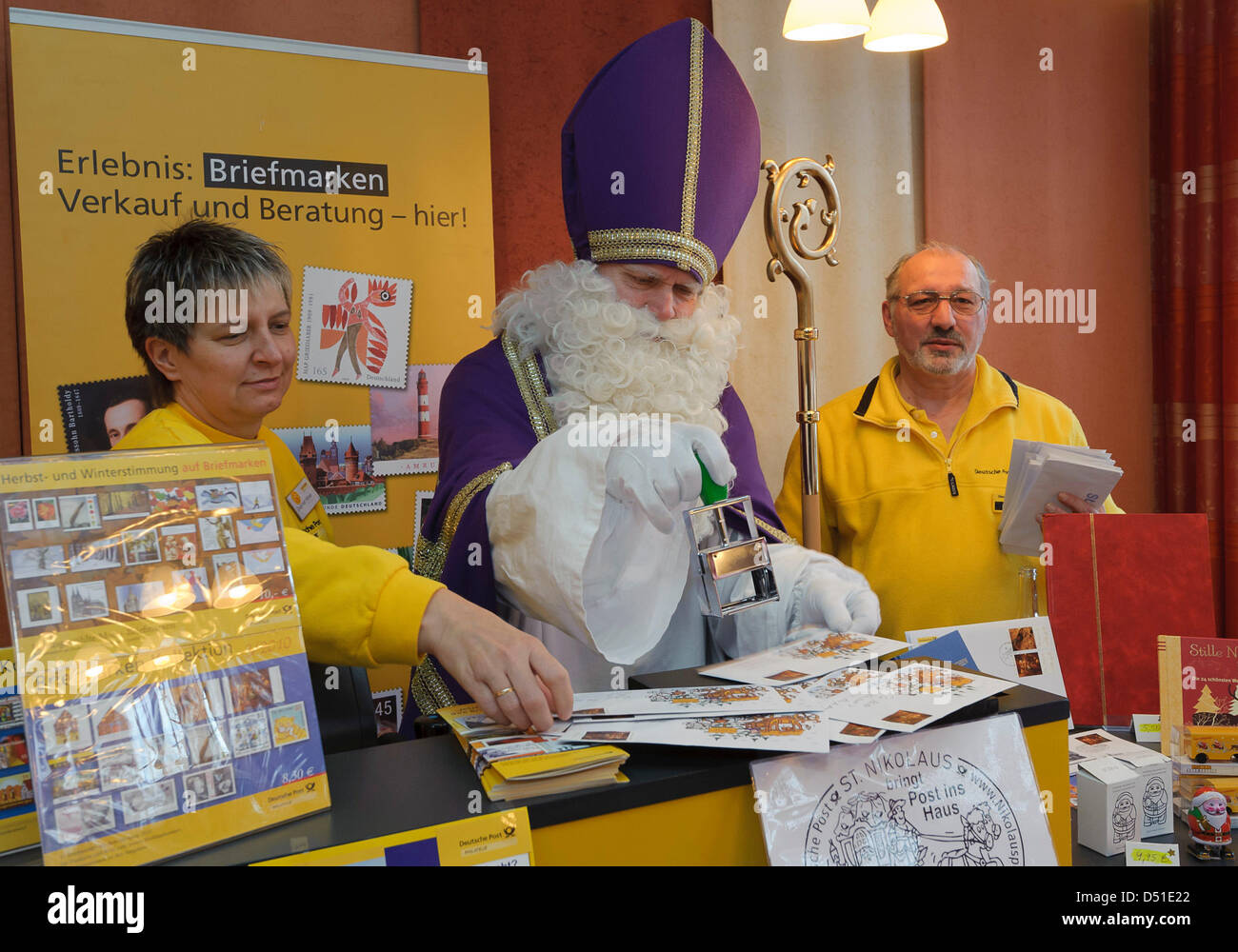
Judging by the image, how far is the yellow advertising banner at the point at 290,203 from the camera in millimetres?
2713

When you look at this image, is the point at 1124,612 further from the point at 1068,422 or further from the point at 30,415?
the point at 30,415

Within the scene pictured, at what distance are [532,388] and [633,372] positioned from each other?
203 millimetres

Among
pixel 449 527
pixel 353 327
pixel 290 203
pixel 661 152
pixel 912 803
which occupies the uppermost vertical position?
pixel 290 203

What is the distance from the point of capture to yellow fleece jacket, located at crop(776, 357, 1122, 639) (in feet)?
Result: 9.28

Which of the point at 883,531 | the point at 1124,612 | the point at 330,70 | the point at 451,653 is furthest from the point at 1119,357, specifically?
the point at 451,653

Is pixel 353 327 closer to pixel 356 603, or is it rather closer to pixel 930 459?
pixel 930 459

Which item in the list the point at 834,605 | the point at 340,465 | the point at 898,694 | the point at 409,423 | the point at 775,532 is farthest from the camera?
the point at 409,423

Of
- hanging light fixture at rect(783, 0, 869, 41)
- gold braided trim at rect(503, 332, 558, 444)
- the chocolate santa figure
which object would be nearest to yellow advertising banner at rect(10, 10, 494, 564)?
hanging light fixture at rect(783, 0, 869, 41)

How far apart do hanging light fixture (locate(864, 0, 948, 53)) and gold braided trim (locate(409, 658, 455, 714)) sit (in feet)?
7.87

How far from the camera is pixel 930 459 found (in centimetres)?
292

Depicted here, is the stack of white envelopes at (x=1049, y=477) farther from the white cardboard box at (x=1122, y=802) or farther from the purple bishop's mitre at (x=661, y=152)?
the white cardboard box at (x=1122, y=802)

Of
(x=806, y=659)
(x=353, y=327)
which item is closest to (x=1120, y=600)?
(x=806, y=659)

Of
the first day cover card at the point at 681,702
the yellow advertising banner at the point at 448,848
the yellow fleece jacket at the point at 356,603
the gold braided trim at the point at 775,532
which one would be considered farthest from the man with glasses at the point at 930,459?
the yellow advertising banner at the point at 448,848
